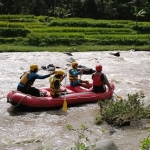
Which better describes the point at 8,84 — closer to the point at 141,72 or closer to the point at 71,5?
the point at 141,72

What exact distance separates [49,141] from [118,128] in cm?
169

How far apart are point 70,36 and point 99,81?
1215cm

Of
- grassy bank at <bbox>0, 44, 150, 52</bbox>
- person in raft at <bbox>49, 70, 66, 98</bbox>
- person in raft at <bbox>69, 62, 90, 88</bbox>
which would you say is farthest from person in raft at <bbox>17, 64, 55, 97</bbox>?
grassy bank at <bbox>0, 44, 150, 52</bbox>

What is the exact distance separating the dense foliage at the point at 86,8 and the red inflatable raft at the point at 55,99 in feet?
72.3

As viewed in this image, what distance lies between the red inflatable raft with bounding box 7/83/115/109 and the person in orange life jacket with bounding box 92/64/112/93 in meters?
0.16

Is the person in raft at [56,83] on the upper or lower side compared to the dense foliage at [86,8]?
lower

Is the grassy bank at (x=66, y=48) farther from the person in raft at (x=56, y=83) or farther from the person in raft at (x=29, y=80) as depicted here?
the person in raft at (x=56, y=83)

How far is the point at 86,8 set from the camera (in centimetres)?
3269

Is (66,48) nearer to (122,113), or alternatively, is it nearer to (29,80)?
(29,80)

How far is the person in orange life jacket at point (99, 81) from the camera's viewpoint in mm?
9836

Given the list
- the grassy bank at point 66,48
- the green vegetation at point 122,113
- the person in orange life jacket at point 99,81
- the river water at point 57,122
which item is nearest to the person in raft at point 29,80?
the river water at point 57,122

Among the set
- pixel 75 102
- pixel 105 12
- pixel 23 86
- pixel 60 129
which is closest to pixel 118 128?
pixel 60 129

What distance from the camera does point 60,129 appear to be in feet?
25.4

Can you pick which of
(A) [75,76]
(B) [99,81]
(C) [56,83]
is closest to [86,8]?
(A) [75,76]
